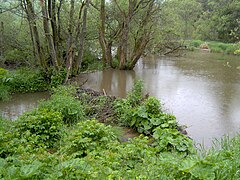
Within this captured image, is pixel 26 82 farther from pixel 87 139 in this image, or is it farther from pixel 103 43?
pixel 87 139

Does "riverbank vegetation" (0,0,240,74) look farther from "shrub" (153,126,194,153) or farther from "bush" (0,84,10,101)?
"shrub" (153,126,194,153)

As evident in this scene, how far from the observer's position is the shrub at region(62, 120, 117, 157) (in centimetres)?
425

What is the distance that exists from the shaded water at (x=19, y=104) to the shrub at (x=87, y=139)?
3.37 meters

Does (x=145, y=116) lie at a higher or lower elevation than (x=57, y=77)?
lower

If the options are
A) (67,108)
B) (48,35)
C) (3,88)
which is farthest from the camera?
(48,35)

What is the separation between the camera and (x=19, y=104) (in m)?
8.59

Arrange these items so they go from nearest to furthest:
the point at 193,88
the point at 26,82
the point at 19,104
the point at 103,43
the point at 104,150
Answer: the point at 104,150, the point at 19,104, the point at 26,82, the point at 193,88, the point at 103,43

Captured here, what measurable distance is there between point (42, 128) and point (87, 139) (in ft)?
3.35

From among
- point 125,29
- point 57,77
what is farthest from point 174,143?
point 125,29

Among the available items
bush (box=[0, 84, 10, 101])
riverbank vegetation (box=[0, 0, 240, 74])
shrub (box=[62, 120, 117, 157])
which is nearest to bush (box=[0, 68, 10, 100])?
bush (box=[0, 84, 10, 101])

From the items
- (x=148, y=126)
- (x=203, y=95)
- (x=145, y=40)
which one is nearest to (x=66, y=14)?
(x=145, y=40)

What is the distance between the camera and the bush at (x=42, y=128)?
15.5 ft

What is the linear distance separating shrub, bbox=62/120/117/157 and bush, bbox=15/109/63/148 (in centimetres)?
41

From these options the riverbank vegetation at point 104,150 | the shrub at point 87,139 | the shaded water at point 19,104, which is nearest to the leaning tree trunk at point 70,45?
the shaded water at point 19,104
